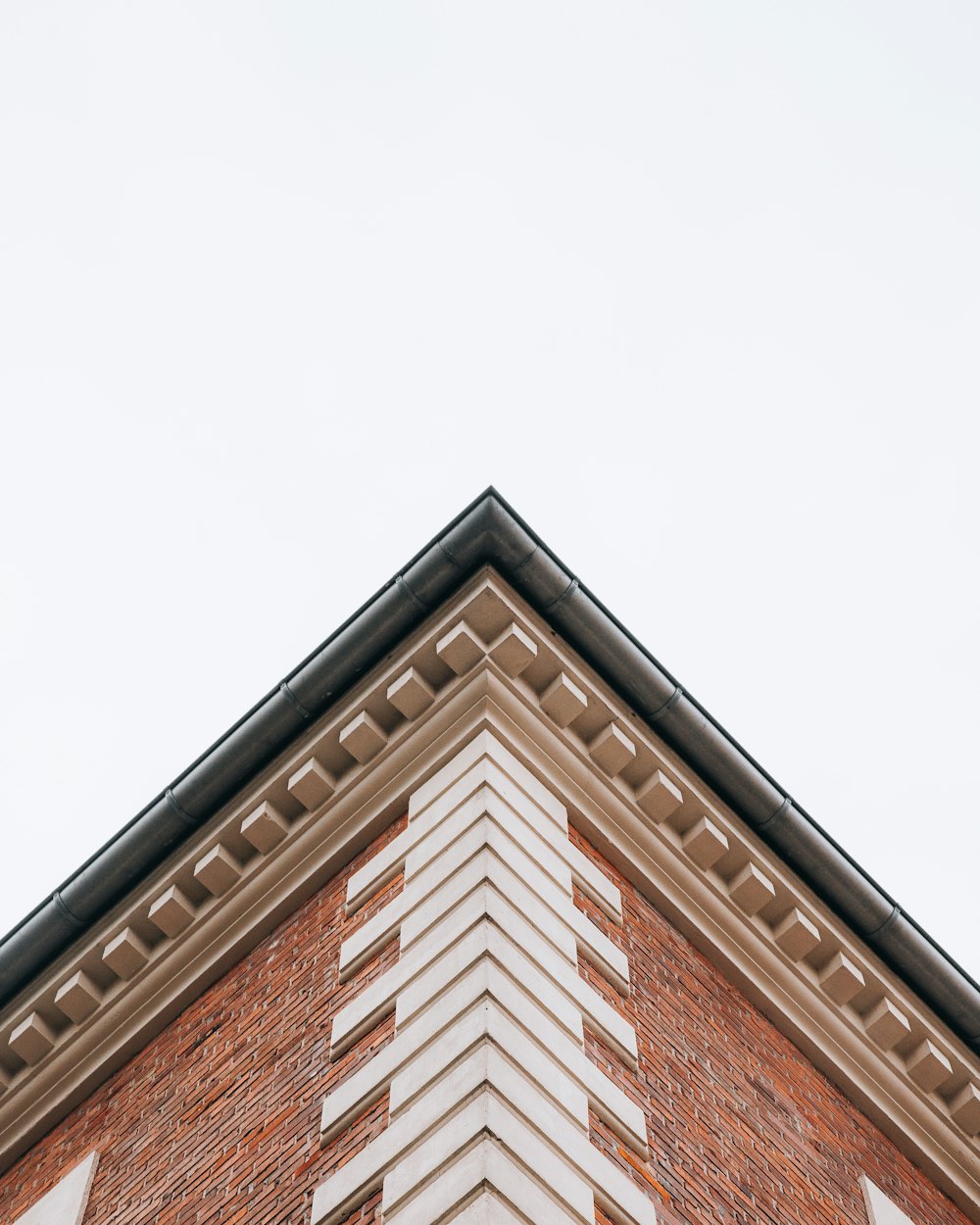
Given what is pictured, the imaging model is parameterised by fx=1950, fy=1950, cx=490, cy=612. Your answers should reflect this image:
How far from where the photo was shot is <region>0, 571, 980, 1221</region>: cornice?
12047mm

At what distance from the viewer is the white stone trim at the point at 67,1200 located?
10984 millimetres

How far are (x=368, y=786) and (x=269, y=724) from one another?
3.17 feet

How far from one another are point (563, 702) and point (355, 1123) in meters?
3.74

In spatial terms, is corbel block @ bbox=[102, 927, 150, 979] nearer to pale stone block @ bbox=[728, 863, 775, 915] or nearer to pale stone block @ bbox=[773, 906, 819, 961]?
pale stone block @ bbox=[728, 863, 775, 915]

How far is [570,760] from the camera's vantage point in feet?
39.6

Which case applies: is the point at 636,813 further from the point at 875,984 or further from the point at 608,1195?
the point at 608,1195

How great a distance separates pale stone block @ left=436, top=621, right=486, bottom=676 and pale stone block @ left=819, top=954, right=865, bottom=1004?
10.3ft

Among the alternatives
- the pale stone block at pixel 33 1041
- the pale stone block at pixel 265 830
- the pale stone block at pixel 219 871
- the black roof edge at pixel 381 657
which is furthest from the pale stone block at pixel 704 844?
the pale stone block at pixel 33 1041

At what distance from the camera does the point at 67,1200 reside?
1118 centimetres

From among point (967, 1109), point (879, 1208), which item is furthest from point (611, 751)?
point (967, 1109)

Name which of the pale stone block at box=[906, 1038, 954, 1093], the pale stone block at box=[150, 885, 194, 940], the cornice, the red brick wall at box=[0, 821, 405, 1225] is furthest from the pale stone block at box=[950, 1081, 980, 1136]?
the pale stone block at box=[150, 885, 194, 940]

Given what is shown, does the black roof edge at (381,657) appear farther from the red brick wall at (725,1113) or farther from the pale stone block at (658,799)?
the red brick wall at (725,1113)

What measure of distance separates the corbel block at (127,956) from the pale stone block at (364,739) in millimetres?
1887

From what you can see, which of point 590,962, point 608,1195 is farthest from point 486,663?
point 608,1195
